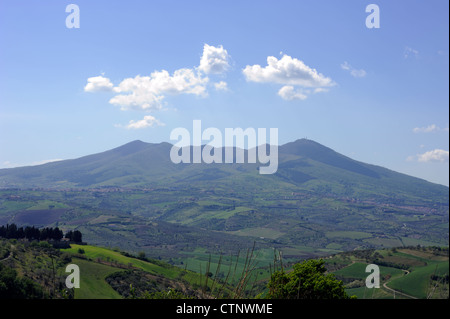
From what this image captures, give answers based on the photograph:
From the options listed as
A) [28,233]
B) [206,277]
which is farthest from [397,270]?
[206,277]

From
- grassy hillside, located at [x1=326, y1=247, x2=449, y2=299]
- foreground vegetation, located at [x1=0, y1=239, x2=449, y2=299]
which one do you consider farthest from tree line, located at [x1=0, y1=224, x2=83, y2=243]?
grassy hillside, located at [x1=326, y1=247, x2=449, y2=299]

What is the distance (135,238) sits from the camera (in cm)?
15600

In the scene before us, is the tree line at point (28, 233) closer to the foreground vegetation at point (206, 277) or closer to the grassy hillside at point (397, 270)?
the foreground vegetation at point (206, 277)

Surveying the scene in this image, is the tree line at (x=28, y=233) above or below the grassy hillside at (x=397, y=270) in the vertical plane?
above

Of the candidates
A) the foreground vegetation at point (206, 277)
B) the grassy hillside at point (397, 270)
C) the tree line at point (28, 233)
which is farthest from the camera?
the grassy hillside at point (397, 270)

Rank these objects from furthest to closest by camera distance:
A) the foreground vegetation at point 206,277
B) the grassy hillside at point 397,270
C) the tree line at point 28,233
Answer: the grassy hillside at point 397,270, the tree line at point 28,233, the foreground vegetation at point 206,277

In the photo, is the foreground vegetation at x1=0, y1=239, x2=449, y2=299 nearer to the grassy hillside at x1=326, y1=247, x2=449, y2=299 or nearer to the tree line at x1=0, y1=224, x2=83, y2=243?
the grassy hillside at x1=326, y1=247, x2=449, y2=299

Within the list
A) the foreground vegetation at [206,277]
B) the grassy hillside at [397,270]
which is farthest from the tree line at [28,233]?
the grassy hillside at [397,270]

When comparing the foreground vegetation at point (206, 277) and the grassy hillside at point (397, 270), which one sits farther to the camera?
the grassy hillside at point (397, 270)

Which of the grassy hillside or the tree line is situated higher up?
the tree line
